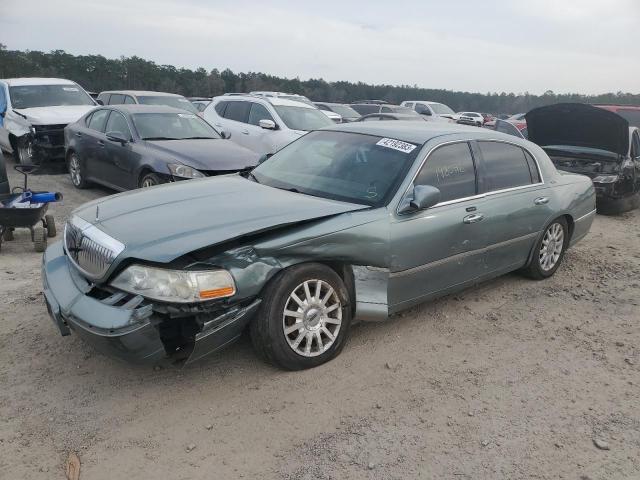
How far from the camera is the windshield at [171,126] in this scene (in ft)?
26.2

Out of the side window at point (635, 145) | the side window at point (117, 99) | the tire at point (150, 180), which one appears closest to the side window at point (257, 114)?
the side window at point (117, 99)

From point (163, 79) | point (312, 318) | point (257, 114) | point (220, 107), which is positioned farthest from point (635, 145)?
point (163, 79)

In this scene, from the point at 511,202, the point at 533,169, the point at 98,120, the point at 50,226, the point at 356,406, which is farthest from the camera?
the point at 98,120

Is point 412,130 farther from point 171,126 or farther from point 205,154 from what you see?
point 171,126

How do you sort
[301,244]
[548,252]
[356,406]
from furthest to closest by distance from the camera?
1. [548,252]
2. [301,244]
3. [356,406]

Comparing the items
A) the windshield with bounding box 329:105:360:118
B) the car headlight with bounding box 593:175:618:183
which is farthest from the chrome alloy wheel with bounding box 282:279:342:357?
the windshield with bounding box 329:105:360:118

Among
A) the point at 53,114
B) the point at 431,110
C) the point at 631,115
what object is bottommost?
the point at 53,114

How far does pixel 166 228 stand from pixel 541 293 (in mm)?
3676

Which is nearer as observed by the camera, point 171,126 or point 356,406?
point 356,406

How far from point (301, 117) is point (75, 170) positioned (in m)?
4.44

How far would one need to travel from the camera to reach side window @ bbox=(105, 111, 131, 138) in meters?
8.03

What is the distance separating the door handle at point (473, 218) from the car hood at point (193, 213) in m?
0.96

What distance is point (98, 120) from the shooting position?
866 centimetres

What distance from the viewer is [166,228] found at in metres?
3.31
